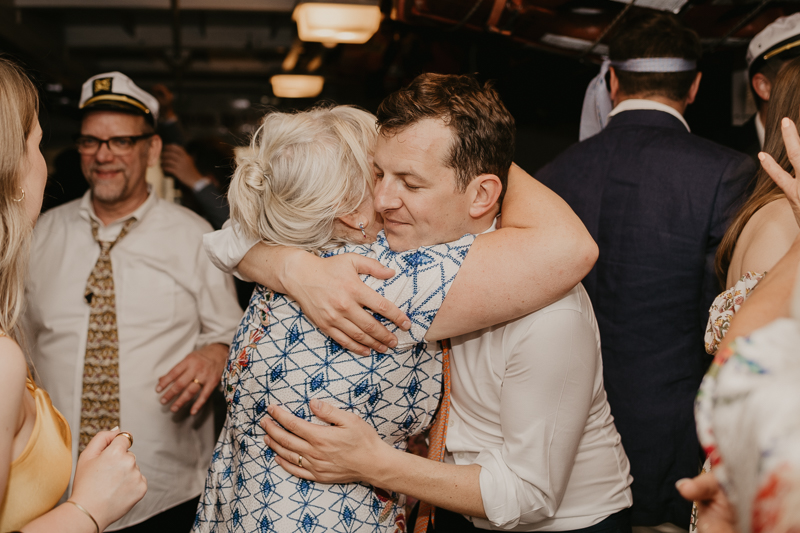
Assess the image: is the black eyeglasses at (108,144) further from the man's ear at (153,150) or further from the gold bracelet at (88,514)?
the gold bracelet at (88,514)

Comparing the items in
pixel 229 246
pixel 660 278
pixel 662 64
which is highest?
pixel 662 64

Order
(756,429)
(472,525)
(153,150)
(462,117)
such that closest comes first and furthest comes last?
(756,429) → (462,117) → (472,525) → (153,150)

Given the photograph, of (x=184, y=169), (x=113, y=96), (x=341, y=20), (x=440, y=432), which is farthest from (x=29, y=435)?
(x=341, y=20)

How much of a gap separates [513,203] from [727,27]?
5.18ft

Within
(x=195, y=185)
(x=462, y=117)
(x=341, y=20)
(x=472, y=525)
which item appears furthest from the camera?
(x=341, y=20)

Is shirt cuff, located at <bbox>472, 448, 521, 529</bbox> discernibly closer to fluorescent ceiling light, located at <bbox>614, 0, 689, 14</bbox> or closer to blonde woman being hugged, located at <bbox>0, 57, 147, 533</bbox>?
blonde woman being hugged, located at <bbox>0, 57, 147, 533</bbox>

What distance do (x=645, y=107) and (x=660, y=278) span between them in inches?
22.2

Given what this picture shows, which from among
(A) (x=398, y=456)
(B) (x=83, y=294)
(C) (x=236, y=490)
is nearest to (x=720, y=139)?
(A) (x=398, y=456)

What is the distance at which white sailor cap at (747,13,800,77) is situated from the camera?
6.54 feet

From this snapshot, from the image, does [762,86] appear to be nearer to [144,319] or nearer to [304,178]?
[304,178]

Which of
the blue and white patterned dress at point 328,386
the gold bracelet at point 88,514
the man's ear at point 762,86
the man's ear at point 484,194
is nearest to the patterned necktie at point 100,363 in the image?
the blue and white patterned dress at point 328,386

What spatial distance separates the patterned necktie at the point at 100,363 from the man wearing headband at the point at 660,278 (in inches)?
66.2

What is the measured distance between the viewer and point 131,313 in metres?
2.22

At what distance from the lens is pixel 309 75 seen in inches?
173
